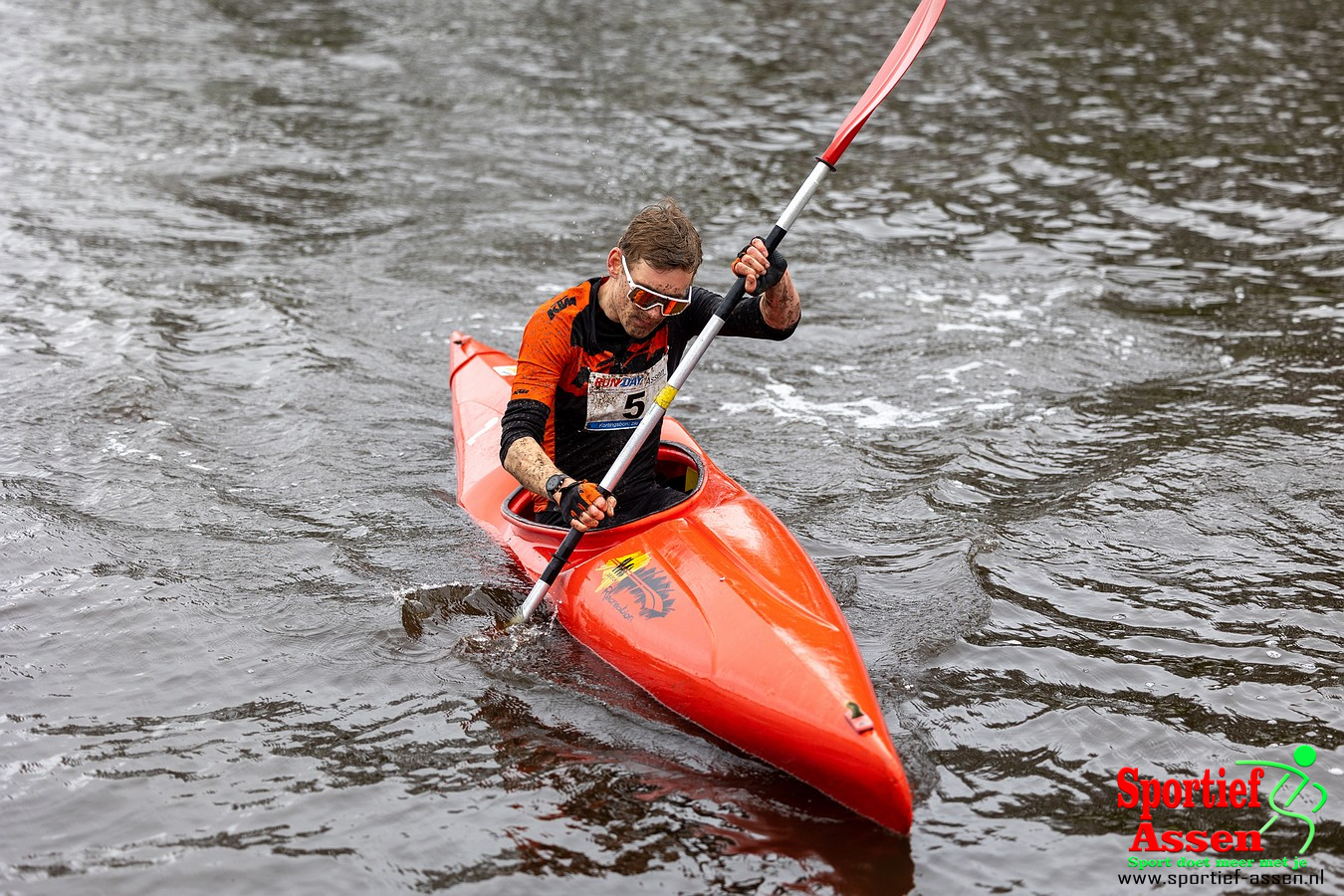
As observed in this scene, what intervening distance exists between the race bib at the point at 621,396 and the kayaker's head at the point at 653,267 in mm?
257

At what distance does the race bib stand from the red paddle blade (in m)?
1.30

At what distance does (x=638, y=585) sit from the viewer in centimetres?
457

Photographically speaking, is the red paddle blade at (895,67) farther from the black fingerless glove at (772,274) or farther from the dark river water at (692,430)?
the dark river water at (692,430)

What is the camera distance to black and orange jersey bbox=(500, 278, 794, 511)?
4.69 m

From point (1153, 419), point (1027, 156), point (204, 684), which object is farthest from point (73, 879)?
point (1027, 156)

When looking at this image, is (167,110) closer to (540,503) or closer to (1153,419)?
(540,503)

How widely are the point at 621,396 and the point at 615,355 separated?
0.20 meters

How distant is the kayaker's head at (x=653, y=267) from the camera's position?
4410mm

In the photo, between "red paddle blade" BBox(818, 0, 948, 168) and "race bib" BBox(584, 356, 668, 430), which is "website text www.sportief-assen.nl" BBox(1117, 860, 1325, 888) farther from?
"red paddle blade" BBox(818, 0, 948, 168)

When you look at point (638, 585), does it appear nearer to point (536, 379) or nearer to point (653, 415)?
point (653, 415)

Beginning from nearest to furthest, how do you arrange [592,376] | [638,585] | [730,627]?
1. [730,627]
2. [638,585]
3. [592,376]

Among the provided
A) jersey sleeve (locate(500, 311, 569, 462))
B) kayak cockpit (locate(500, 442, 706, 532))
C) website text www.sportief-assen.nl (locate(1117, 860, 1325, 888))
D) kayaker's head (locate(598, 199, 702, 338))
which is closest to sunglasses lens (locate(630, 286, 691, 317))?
kayaker's head (locate(598, 199, 702, 338))

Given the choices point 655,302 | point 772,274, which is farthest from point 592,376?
point 772,274

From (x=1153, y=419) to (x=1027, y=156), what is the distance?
5.84 metres
